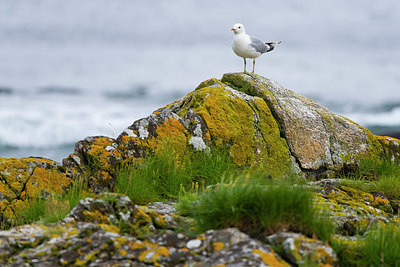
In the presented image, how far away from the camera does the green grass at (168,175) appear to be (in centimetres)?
738

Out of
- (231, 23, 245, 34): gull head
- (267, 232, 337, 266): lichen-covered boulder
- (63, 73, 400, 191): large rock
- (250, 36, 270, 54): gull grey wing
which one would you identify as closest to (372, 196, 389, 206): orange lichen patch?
(63, 73, 400, 191): large rock

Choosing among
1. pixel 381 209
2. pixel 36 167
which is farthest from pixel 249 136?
pixel 36 167

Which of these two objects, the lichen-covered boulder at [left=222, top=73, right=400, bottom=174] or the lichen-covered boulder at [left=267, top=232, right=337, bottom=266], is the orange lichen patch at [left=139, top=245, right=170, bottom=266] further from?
the lichen-covered boulder at [left=222, top=73, right=400, bottom=174]

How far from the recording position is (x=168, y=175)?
800 centimetres

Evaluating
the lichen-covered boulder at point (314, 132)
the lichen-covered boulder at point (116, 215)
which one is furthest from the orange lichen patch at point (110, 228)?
the lichen-covered boulder at point (314, 132)

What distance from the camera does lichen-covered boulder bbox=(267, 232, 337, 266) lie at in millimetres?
3841

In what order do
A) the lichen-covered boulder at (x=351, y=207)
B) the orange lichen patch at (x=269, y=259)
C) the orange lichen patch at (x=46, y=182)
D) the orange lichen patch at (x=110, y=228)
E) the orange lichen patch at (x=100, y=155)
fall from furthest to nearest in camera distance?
the orange lichen patch at (x=100, y=155)
the orange lichen patch at (x=46, y=182)
the lichen-covered boulder at (x=351, y=207)
the orange lichen patch at (x=110, y=228)
the orange lichen patch at (x=269, y=259)

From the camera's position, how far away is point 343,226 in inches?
238

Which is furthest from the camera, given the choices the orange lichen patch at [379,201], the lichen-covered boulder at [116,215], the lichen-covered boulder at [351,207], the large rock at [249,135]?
the large rock at [249,135]

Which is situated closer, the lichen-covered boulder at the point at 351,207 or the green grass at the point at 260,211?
the green grass at the point at 260,211

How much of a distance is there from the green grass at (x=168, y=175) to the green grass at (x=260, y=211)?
9.44 ft

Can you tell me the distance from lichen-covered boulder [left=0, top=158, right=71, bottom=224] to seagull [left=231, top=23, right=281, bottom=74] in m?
6.66

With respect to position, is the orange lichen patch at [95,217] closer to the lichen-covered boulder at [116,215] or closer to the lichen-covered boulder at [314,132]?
the lichen-covered boulder at [116,215]

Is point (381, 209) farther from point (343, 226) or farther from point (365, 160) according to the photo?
point (365, 160)
